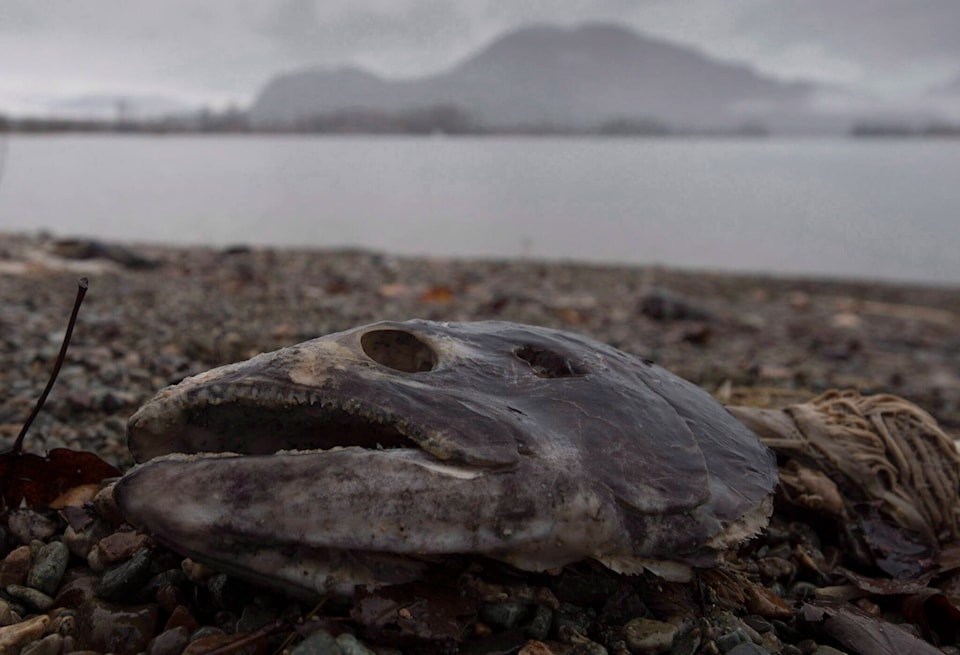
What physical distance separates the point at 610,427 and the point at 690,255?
1754 centimetres

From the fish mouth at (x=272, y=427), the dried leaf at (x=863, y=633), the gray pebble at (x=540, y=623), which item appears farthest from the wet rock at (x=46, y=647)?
the dried leaf at (x=863, y=633)

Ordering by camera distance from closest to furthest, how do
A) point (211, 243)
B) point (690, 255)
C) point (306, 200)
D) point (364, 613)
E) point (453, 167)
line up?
1. point (364, 613)
2. point (211, 243)
3. point (690, 255)
4. point (306, 200)
5. point (453, 167)

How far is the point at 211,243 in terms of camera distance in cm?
1485

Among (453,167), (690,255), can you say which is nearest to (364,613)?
(690,255)

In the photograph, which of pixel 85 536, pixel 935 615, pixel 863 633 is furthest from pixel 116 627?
pixel 935 615

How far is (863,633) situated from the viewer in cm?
213

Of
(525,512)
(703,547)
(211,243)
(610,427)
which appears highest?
→ (610,427)

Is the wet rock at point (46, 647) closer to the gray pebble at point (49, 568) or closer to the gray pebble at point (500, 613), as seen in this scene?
the gray pebble at point (49, 568)

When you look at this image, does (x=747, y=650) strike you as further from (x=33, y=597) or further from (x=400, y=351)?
(x=33, y=597)

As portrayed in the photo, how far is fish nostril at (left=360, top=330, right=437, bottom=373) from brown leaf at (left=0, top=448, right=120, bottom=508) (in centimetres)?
104

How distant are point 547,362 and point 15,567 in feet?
5.20

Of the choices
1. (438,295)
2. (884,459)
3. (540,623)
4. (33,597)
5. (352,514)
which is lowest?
(438,295)

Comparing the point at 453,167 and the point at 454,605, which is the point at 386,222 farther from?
the point at 453,167

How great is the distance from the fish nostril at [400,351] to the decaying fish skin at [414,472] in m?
0.03
